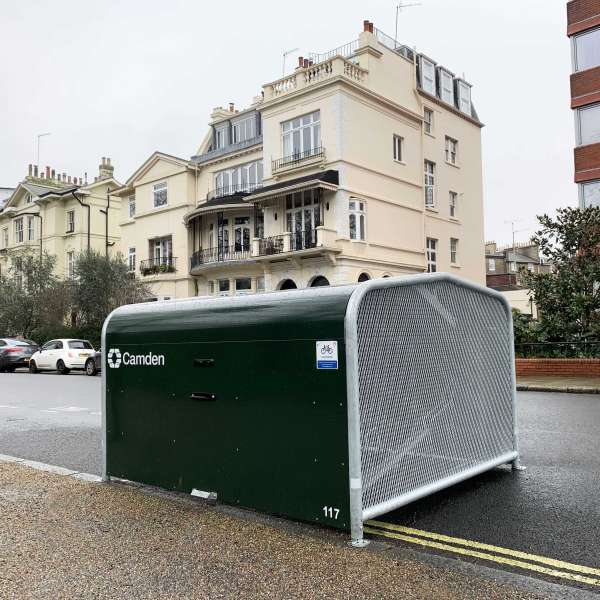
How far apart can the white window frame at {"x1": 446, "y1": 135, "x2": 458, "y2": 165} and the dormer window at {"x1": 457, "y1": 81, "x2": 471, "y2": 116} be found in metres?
2.77

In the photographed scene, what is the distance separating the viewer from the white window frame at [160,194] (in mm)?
39375

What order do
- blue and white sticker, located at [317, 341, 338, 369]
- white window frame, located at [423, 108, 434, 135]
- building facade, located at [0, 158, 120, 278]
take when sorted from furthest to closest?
building facade, located at [0, 158, 120, 278]
white window frame, located at [423, 108, 434, 135]
blue and white sticker, located at [317, 341, 338, 369]

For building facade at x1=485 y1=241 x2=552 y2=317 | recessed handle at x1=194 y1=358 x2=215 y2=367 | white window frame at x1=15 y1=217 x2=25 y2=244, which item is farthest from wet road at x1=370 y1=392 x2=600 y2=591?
white window frame at x1=15 y1=217 x2=25 y2=244

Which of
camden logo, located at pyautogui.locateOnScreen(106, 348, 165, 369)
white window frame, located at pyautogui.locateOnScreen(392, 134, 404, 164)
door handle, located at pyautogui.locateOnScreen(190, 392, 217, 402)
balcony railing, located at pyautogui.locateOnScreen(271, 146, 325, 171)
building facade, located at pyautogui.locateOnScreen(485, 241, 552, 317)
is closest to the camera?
door handle, located at pyautogui.locateOnScreen(190, 392, 217, 402)

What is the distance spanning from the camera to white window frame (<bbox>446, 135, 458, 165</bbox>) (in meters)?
37.3

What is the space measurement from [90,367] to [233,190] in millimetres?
14393

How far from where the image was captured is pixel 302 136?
30938mm

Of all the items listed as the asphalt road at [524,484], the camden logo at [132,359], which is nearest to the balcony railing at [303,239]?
the asphalt road at [524,484]

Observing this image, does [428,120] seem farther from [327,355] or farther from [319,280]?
[327,355]

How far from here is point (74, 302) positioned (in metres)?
35.0

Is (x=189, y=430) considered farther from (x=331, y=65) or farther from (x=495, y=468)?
(x=331, y=65)

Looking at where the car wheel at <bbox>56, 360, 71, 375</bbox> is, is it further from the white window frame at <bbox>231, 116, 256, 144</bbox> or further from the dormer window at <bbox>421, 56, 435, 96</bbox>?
the dormer window at <bbox>421, 56, 435, 96</bbox>

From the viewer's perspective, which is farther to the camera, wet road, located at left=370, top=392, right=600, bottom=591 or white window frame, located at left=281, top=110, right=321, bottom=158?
white window frame, located at left=281, top=110, right=321, bottom=158

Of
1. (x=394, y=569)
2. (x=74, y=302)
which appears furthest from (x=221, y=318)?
(x=74, y=302)
